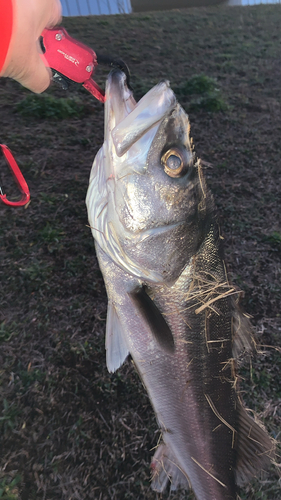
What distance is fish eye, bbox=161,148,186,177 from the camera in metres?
1.37

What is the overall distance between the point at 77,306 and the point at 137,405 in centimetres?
100

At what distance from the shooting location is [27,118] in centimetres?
429

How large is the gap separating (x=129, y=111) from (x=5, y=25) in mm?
611

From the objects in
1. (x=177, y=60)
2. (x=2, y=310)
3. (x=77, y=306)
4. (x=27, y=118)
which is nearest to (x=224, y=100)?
(x=177, y=60)

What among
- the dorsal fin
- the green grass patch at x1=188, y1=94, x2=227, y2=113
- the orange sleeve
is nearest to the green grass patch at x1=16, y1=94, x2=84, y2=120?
the green grass patch at x1=188, y1=94, x2=227, y2=113

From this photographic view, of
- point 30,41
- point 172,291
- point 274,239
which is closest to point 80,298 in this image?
point 172,291

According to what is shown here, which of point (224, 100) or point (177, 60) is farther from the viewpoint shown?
point (177, 60)

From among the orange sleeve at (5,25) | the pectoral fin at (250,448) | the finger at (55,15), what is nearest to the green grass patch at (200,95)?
the finger at (55,15)

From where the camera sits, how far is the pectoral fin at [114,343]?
5.71 ft

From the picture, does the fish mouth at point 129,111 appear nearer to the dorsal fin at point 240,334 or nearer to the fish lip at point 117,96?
the fish lip at point 117,96

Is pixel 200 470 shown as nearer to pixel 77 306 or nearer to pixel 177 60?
pixel 77 306

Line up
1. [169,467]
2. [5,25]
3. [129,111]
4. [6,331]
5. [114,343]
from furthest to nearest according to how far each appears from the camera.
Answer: [6,331] → [169,467] → [114,343] → [129,111] → [5,25]

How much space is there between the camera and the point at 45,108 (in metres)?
4.42

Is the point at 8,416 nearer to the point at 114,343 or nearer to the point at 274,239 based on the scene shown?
the point at 114,343
